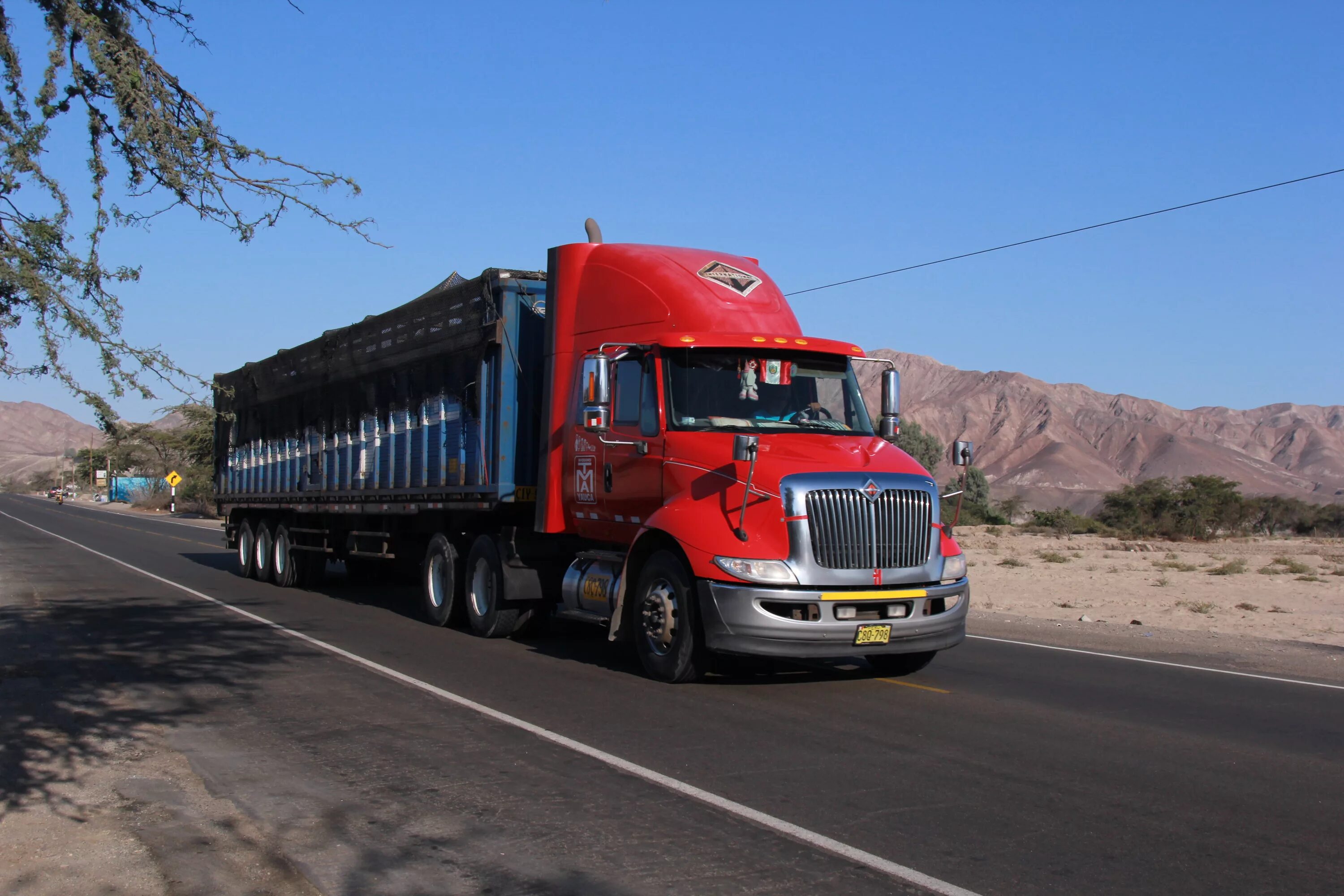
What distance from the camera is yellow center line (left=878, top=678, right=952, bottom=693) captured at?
9883mm

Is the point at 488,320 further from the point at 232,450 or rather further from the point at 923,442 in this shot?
the point at 923,442

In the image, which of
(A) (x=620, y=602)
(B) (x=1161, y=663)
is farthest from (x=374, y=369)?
(B) (x=1161, y=663)

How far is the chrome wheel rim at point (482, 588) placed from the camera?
1315 cm

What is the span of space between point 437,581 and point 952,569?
7058mm

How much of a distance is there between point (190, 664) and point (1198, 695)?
890 cm

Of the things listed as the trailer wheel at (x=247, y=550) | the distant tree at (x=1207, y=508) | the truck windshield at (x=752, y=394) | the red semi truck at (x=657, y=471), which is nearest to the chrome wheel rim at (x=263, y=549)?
the trailer wheel at (x=247, y=550)

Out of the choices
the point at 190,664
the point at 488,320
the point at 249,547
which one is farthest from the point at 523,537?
the point at 249,547

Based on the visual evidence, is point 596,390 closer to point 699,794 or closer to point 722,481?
point 722,481

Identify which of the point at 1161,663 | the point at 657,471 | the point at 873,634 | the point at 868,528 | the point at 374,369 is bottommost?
the point at 1161,663

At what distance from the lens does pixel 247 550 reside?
2238cm

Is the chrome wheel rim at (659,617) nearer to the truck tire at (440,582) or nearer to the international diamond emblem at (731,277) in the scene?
the international diamond emblem at (731,277)

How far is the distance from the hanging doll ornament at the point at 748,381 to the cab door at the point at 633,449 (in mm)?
711

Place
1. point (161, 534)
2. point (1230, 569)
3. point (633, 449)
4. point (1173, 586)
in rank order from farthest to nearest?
point (161, 534)
point (1230, 569)
point (1173, 586)
point (633, 449)

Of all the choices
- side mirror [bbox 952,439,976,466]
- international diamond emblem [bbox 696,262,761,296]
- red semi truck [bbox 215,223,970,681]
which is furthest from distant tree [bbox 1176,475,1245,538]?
international diamond emblem [bbox 696,262,761,296]
